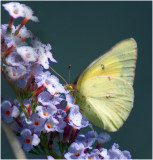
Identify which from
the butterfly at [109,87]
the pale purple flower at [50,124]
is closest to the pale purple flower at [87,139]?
the pale purple flower at [50,124]

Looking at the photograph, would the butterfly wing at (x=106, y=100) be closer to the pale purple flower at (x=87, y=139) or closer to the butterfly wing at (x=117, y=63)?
the butterfly wing at (x=117, y=63)

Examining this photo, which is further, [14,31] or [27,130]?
[14,31]

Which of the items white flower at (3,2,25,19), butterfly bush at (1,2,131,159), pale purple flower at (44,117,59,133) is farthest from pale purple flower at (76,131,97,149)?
white flower at (3,2,25,19)

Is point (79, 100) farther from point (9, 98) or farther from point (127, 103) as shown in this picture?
point (9, 98)

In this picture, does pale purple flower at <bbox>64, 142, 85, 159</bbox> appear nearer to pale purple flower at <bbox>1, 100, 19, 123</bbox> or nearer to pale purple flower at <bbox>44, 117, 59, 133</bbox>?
pale purple flower at <bbox>44, 117, 59, 133</bbox>

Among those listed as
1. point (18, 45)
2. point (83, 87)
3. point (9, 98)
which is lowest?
point (83, 87)

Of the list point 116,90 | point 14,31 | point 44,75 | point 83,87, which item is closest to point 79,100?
point 83,87

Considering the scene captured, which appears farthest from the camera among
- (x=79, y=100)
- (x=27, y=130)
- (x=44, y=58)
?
(x=79, y=100)
